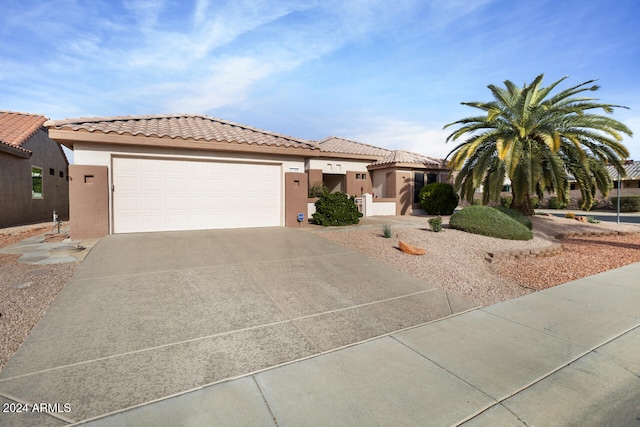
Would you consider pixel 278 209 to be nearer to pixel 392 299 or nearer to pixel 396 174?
pixel 392 299

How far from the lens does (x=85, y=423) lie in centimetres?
237

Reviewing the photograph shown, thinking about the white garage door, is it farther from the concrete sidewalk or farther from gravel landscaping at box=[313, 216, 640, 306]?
the concrete sidewalk

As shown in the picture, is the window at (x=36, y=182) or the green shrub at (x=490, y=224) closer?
the green shrub at (x=490, y=224)

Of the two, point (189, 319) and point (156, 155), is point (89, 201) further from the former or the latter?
point (189, 319)

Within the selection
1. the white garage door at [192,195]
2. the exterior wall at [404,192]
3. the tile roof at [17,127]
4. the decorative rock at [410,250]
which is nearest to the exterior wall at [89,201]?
the white garage door at [192,195]

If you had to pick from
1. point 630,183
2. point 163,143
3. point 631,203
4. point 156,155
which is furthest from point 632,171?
point 156,155

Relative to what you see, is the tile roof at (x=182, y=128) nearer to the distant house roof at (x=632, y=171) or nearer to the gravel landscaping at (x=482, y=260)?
the gravel landscaping at (x=482, y=260)

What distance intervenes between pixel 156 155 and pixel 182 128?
1.55 metres

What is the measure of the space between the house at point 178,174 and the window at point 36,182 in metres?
8.78

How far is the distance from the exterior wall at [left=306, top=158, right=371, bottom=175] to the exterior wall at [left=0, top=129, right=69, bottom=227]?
548 inches

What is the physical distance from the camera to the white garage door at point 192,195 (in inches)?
392

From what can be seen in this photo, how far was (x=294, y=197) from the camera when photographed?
1210 cm

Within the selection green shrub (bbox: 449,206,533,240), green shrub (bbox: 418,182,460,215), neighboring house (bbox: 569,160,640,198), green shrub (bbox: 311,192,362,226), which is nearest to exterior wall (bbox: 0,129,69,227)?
green shrub (bbox: 311,192,362,226)

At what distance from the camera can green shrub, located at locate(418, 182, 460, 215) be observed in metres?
18.7
